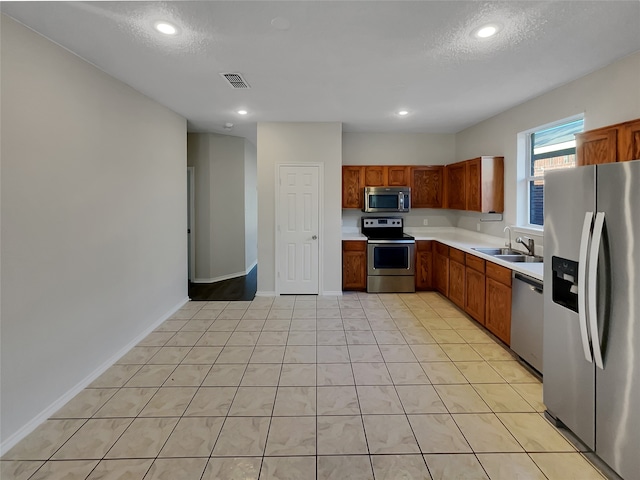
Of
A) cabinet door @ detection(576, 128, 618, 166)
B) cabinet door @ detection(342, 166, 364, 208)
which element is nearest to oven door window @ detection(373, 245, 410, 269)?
cabinet door @ detection(342, 166, 364, 208)

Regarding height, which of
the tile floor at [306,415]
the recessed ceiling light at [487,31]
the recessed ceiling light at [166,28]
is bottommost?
the tile floor at [306,415]

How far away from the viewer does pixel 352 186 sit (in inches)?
215

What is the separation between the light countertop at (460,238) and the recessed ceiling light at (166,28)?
3.31 meters

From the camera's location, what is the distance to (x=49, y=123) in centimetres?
230

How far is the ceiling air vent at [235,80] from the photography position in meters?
3.03

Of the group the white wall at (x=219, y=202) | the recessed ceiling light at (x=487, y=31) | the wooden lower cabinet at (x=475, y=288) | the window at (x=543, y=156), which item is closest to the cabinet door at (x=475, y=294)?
the wooden lower cabinet at (x=475, y=288)

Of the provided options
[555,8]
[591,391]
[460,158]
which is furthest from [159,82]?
[460,158]

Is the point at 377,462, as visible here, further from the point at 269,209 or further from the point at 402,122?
the point at 402,122

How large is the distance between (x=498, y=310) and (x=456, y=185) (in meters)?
2.47

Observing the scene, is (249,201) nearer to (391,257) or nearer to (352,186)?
(352,186)

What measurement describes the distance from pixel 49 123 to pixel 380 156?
4.55 m

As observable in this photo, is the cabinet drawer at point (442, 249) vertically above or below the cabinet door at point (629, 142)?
below

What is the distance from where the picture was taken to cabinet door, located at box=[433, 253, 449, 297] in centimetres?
475

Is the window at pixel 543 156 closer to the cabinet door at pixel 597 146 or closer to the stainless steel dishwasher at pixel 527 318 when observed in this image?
the cabinet door at pixel 597 146
